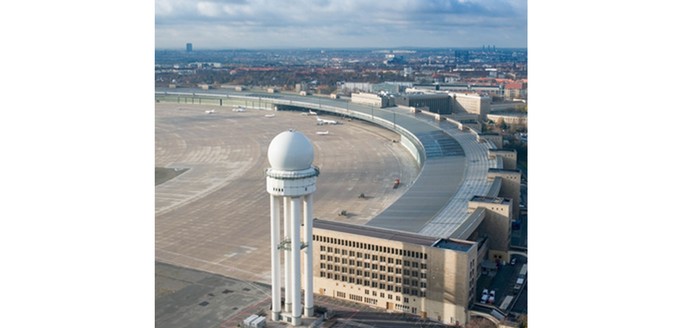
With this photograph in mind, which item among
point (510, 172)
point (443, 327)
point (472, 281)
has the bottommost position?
point (443, 327)

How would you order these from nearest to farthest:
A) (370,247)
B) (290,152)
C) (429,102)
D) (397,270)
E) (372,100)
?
1. (290,152)
2. (397,270)
3. (370,247)
4. (429,102)
5. (372,100)

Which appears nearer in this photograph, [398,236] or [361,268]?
[361,268]

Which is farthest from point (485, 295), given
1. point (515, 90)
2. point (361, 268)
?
point (515, 90)

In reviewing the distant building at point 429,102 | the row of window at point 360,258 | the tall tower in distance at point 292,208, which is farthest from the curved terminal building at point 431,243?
the distant building at point 429,102

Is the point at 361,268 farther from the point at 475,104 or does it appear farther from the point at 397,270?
the point at 475,104

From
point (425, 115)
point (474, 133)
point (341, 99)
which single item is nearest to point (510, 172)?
point (474, 133)

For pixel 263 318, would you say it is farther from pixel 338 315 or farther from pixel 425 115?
pixel 425 115

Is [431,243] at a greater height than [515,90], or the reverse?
[515,90]
